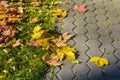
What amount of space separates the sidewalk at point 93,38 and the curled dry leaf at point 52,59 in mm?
90

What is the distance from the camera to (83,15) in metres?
4.90

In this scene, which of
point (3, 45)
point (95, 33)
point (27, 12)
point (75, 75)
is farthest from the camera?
point (27, 12)

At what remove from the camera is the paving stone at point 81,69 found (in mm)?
3713

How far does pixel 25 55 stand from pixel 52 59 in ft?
1.26

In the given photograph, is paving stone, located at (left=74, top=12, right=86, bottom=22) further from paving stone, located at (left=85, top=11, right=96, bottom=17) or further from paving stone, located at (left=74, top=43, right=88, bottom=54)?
paving stone, located at (left=74, top=43, right=88, bottom=54)

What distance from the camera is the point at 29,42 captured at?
416cm

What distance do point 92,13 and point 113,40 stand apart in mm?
829

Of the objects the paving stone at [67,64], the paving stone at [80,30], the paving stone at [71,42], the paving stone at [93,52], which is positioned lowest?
the paving stone at [67,64]

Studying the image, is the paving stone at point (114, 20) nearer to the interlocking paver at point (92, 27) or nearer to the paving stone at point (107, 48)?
the interlocking paver at point (92, 27)

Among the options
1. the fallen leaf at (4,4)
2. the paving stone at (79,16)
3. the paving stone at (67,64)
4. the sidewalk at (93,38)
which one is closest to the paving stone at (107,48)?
the sidewalk at (93,38)

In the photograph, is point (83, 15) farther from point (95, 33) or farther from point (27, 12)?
point (27, 12)

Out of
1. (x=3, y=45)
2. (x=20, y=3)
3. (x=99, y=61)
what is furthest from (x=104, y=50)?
(x=20, y=3)

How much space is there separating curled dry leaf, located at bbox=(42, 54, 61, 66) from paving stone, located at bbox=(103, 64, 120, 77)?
0.61 m

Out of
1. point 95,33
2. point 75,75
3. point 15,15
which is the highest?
point 15,15
